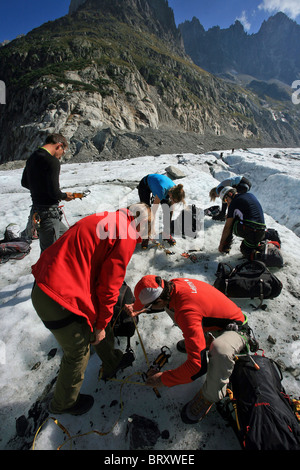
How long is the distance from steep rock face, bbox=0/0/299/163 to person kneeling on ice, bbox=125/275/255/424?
76.5 feet

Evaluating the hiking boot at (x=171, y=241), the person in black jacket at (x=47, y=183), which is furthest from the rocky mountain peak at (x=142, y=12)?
the person in black jacket at (x=47, y=183)

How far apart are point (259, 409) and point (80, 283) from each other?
88.7 inches

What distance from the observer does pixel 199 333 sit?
244 centimetres

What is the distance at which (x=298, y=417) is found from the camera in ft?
7.63

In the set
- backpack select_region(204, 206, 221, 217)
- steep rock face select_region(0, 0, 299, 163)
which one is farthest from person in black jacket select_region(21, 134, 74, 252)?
steep rock face select_region(0, 0, 299, 163)

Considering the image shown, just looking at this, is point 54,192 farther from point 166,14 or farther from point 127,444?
point 166,14

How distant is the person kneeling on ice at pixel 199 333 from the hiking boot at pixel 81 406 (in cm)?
81

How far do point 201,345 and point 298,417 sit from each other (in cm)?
127

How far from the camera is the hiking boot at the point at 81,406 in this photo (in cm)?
260

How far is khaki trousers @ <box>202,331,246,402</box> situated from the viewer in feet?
8.05

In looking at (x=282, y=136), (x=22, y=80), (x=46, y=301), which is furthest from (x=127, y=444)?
(x=282, y=136)

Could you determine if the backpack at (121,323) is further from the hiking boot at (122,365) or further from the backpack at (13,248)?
the backpack at (13,248)
